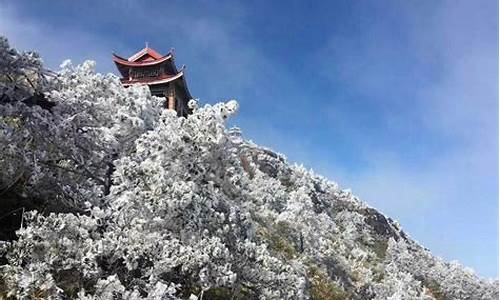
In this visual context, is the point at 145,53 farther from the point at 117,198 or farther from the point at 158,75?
the point at 117,198

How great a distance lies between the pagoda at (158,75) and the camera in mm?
42906

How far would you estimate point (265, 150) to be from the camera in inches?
4112

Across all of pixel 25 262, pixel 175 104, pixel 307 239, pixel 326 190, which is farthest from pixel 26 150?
pixel 326 190

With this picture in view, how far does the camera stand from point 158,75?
43844mm

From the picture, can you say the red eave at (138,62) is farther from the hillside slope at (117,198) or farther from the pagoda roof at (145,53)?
the hillside slope at (117,198)

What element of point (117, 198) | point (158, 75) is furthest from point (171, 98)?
point (117, 198)

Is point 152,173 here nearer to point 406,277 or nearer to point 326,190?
point 406,277

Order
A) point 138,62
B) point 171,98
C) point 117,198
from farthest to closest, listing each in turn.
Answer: point 138,62 → point 171,98 → point 117,198

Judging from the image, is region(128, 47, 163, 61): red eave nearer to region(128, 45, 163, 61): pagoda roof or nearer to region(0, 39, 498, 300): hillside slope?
region(128, 45, 163, 61): pagoda roof

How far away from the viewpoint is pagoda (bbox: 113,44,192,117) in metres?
42.9

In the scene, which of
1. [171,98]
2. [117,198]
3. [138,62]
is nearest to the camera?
[117,198]

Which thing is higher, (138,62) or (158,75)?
(138,62)

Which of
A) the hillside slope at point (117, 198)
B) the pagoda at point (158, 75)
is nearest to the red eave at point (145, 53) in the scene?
the pagoda at point (158, 75)

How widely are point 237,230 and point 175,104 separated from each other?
30357 mm
